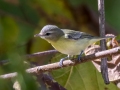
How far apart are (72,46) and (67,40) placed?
96 millimetres

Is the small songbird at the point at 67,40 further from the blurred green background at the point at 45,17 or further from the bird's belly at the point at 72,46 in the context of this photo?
the blurred green background at the point at 45,17

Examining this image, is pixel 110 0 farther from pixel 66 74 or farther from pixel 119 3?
pixel 66 74

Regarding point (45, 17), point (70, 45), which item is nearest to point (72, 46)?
point (70, 45)

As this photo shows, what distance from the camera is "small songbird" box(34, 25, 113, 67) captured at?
159 cm

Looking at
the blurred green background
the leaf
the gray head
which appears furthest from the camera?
the blurred green background

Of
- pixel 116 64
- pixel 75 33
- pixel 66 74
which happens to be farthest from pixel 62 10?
pixel 116 64

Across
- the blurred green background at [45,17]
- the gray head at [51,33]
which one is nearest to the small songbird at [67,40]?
the gray head at [51,33]

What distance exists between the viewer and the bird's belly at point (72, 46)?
1.56 meters

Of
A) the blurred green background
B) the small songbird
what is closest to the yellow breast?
the small songbird

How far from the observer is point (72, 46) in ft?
5.33

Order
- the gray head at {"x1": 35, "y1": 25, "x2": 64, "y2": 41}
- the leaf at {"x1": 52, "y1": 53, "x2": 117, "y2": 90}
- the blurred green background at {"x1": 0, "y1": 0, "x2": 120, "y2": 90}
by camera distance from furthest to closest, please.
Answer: the blurred green background at {"x1": 0, "y1": 0, "x2": 120, "y2": 90}, the gray head at {"x1": 35, "y1": 25, "x2": 64, "y2": 41}, the leaf at {"x1": 52, "y1": 53, "x2": 117, "y2": 90}

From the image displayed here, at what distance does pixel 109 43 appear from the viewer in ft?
4.74

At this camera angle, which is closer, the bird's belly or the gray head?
the bird's belly

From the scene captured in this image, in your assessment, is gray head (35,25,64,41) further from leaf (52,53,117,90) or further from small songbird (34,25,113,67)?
leaf (52,53,117,90)
